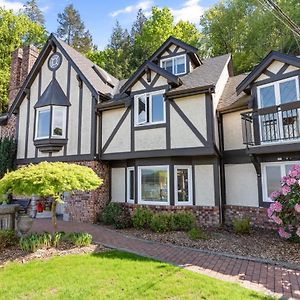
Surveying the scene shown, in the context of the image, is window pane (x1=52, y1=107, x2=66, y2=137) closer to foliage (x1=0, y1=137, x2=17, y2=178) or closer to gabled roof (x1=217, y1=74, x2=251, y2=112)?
foliage (x1=0, y1=137, x2=17, y2=178)

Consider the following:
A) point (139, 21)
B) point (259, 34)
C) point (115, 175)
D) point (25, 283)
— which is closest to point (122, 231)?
point (115, 175)

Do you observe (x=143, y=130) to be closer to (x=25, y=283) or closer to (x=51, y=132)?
(x=51, y=132)

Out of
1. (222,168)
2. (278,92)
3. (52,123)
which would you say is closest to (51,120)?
(52,123)

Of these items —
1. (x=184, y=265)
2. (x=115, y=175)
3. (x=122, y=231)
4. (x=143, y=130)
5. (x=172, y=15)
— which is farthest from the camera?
(x=172, y=15)

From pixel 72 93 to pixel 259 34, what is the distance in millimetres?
20421

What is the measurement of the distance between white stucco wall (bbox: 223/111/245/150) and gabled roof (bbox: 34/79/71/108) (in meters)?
8.71

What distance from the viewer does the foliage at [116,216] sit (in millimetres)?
12094

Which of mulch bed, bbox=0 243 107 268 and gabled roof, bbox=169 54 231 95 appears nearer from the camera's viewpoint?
mulch bed, bbox=0 243 107 268

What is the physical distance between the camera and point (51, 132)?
1443 centimetres

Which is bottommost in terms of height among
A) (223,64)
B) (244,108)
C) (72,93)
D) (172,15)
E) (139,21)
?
(244,108)

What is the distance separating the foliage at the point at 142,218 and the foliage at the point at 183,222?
1.18 meters

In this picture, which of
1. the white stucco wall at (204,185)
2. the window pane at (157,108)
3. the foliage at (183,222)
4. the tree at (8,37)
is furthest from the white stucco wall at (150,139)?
the tree at (8,37)

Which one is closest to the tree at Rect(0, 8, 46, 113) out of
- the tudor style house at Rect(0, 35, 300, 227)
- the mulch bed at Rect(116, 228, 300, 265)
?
the tudor style house at Rect(0, 35, 300, 227)

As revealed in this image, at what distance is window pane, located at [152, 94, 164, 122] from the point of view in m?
12.8
